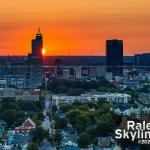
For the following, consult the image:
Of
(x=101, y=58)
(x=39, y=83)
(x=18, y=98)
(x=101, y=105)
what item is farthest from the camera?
(x=101, y=58)

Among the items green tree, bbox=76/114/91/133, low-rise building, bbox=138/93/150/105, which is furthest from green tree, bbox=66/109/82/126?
low-rise building, bbox=138/93/150/105

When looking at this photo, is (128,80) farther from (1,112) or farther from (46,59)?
(1,112)

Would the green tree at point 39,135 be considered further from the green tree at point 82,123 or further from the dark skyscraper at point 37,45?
the dark skyscraper at point 37,45

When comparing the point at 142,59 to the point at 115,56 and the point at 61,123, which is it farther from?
the point at 61,123

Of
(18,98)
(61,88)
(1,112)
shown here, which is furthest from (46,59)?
(1,112)

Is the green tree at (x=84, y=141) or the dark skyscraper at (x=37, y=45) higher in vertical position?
the dark skyscraper at (x=37, y=45)

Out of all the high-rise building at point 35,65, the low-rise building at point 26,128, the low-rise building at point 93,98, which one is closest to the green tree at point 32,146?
the low-rise building at point 26,128

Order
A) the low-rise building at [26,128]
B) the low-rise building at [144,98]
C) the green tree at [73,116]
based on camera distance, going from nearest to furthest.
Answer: the low-rise building at [26,128], the green tree at [73,116], the low-rise building at [144,98]
